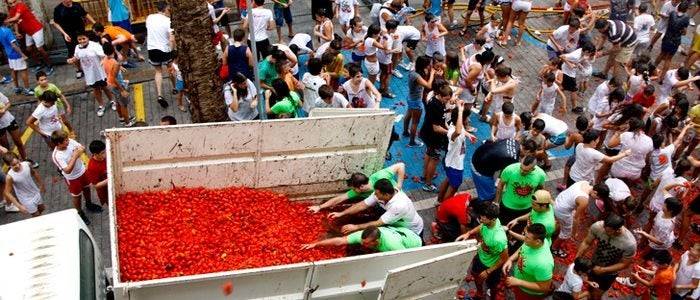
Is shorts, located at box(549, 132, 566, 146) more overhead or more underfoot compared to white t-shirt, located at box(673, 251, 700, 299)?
more overhead

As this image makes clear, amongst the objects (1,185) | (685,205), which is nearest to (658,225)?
(685,205)

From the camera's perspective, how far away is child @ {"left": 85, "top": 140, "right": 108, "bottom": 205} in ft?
24.9

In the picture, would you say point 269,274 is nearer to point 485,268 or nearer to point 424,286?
point 424,286

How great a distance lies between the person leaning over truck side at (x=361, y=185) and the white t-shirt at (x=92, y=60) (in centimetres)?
470

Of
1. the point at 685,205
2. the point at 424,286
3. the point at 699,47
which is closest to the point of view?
the point at 424,286

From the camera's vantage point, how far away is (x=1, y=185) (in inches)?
326

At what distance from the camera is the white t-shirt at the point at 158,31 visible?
34.9 ft

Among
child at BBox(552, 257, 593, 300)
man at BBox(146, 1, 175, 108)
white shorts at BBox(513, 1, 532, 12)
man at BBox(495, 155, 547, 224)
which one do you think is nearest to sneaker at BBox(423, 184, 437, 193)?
man at BBox(495, 155, 547, 224)

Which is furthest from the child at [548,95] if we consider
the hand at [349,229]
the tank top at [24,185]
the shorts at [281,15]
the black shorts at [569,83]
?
the tank top at [24,185]

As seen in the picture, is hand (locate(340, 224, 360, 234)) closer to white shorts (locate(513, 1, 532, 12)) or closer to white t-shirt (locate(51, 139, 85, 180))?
white t-shirt (locate(51, 139, 85, 180))

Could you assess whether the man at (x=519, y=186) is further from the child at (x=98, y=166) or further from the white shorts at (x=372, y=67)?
the child at (x=98, y=166)

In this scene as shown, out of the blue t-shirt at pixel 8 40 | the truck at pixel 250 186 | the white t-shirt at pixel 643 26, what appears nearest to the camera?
the truck at pixel 250 186

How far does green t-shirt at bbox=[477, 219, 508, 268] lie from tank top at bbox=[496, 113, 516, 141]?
2.55m

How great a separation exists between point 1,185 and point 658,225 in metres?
8.44
